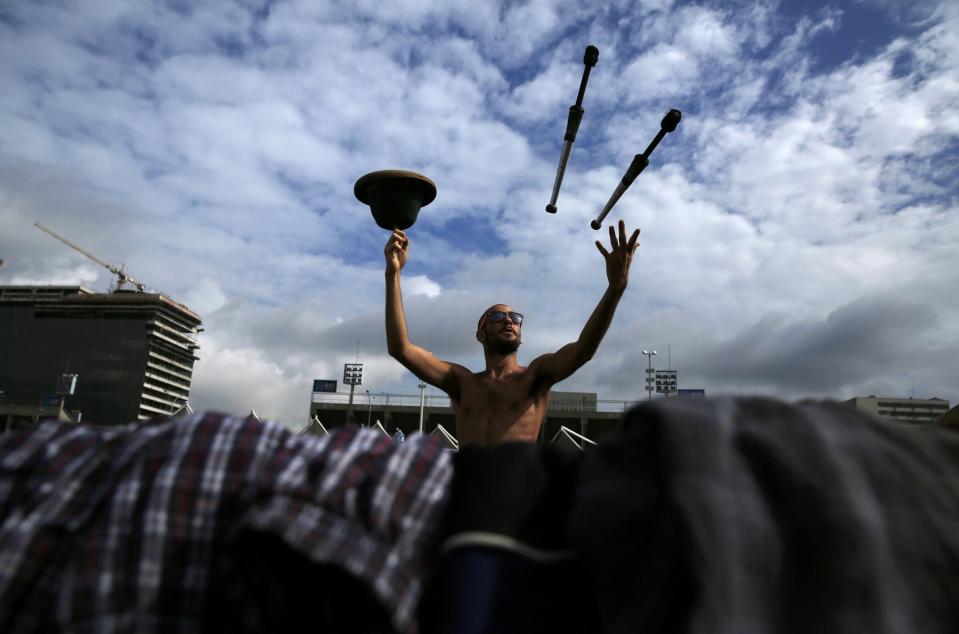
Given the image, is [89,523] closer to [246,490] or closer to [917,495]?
[246,490]

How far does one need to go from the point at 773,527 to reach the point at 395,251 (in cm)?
363

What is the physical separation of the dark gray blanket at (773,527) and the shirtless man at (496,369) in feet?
9.28

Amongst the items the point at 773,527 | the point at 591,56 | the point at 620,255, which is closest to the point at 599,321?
the point at 620,255

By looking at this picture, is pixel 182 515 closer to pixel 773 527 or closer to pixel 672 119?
pixel 773 527

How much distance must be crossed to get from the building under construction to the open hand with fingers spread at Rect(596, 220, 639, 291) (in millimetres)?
115952

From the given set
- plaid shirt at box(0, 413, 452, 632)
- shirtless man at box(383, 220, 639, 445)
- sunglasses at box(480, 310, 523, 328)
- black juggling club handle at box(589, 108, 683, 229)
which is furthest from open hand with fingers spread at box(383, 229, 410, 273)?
plaid shirt at box(0, 413, 452, 632)

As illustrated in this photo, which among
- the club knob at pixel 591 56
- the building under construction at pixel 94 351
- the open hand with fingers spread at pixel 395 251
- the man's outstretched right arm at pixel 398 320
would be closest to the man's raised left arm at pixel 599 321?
the man's outstretched right arm at pixel 398 320

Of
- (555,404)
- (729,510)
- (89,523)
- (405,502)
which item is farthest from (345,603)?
(555,404)

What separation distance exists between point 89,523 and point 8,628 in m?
0.18

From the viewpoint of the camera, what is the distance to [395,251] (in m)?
4.22

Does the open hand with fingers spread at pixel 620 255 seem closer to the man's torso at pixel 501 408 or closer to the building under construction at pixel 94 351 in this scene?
the man's torso at pixel 501 408

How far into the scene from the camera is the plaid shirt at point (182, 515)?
92 cm

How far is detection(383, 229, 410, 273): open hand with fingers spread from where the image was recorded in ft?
13.8

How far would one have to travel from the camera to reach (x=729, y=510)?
2.68ft
